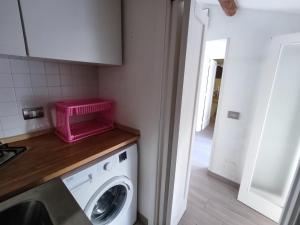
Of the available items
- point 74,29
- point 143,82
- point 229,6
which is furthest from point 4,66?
point 229,6

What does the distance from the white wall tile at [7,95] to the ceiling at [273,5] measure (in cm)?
213

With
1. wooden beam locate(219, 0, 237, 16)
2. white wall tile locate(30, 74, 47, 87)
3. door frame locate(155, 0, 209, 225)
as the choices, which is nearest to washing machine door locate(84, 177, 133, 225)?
door frame locate(155, 0, 209, 225)

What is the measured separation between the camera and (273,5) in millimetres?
1356

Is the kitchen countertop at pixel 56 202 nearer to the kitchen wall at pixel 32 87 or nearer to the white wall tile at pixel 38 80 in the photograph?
the kitchen wall at pixel 32 87

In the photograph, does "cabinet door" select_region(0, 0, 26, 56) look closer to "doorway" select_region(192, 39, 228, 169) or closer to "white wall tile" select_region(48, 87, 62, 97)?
"white wall tile" select_region(48, 87, 62, 97)

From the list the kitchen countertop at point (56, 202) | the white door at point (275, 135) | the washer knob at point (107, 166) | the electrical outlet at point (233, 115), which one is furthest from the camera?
the electrical outlet at point (233, 115)

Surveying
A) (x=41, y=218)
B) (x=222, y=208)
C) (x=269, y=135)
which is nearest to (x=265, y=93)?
(x=269, y=135)

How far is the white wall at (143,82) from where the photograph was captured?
3.30 ft

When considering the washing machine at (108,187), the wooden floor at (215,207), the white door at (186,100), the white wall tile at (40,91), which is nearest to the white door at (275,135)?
the wooden floor at (215,207)

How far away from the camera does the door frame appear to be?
0.90 m

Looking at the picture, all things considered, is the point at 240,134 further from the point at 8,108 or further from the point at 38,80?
the point at 8,108

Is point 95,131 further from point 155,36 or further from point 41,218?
point 155,36

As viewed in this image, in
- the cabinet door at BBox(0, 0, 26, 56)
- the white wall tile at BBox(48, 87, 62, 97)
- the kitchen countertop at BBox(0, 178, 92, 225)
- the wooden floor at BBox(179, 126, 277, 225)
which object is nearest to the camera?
the kitchen countertop at BBox(0, 178, 92, 225)

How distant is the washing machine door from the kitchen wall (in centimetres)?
74
